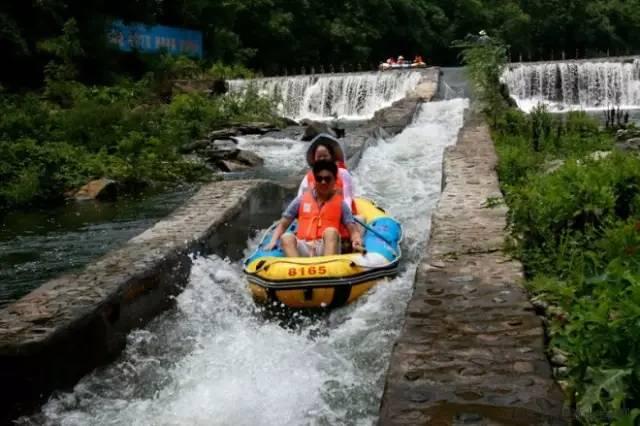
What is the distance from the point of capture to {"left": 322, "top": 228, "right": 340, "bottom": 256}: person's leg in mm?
5738

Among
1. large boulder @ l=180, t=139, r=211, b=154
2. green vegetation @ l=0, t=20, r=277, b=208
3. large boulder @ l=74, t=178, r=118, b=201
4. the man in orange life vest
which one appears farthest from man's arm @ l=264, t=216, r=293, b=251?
large boulder @ l=180, t=139, r=211, b=154

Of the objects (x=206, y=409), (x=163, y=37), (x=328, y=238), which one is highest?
(x=163, y=37)

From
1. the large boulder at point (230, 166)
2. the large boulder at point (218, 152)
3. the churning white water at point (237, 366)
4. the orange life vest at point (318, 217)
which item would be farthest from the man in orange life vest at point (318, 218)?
the large boulder at point (218, 152)

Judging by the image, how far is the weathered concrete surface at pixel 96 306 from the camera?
3852 millimetres

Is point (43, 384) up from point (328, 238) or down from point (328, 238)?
down

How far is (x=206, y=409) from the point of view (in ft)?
12.3

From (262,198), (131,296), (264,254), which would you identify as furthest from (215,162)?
(131,296)

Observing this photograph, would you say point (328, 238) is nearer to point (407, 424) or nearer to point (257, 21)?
point (407, 424)

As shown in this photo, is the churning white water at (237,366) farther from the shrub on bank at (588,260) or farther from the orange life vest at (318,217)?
the shrub on bank at (588,260)

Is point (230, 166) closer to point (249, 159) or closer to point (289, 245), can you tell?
point (249, 159)

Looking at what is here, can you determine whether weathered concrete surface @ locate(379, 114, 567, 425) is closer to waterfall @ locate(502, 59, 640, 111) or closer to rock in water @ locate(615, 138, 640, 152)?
rock in water @ locate(615, 138, 640, 152)

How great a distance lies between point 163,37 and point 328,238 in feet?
87.1

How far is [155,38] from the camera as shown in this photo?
96.9ft

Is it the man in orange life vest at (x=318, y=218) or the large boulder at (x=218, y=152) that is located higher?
the man in orange life vest at (x=318, y=218)
